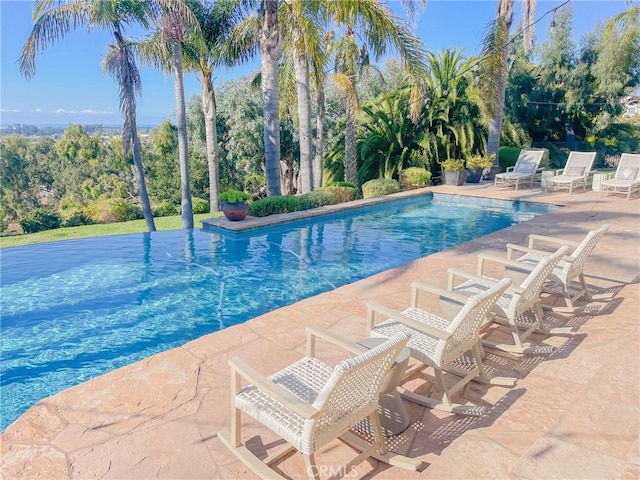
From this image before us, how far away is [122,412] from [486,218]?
10.7 metres

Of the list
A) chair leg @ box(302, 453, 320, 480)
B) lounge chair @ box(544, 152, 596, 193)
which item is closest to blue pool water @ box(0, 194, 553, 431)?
lounge chair @ box(544, 152, 596, 193)

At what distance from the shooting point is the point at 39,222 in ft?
59.2

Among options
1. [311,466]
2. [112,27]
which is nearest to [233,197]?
[112,27]

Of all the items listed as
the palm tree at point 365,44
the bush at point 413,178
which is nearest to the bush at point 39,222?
the palm tree at point 365,44

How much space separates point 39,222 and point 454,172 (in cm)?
1712

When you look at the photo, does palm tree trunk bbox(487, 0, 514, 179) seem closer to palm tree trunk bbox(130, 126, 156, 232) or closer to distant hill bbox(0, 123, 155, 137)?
palm tree trunk bbox(130, 126, 156, 232)

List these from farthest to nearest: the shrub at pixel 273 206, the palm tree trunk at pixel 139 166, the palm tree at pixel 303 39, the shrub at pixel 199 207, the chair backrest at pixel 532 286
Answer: the shrub at pixel 199 207, the palm tree trunk at pixel 139 166, the palm tree at pixel 303 39, the shrub at pixel 273 206, the chair backrest at pixel 532 286

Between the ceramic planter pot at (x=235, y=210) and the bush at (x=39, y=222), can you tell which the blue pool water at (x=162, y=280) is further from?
the bush at (x=39, y=222)

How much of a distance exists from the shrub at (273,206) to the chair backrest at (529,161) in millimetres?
8407

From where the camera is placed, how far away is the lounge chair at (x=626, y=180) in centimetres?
1197

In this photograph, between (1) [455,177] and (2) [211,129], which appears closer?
(1) [455,177]

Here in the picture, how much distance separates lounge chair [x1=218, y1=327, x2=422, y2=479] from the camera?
2.30m

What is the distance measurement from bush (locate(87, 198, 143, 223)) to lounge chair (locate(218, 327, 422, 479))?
19304 mm

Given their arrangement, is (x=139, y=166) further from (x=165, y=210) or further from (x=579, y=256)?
(x=579, y=256)
